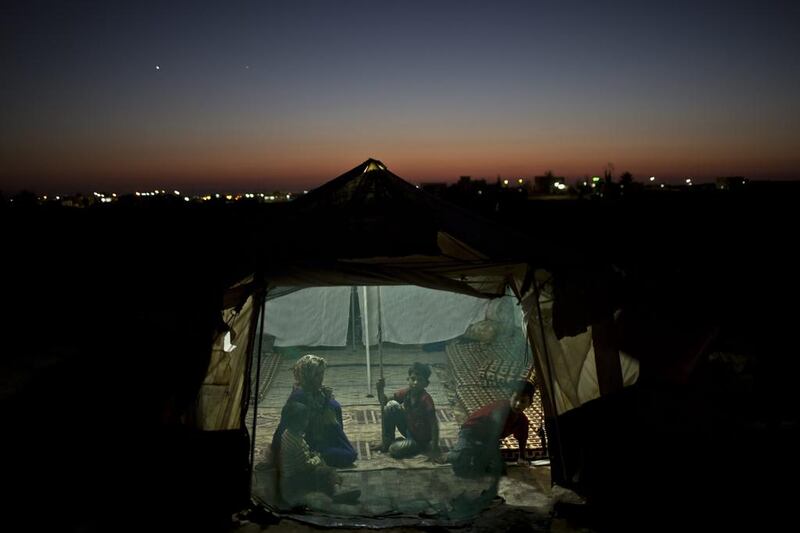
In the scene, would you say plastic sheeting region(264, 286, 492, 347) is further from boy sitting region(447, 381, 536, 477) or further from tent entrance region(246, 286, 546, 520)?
boy sitting region(447, 381, 536, 477)

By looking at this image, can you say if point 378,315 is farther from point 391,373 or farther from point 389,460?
point 389,460

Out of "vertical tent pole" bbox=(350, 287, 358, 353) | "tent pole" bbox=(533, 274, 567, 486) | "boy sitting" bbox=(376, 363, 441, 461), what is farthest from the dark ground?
"vertical tent pole" bbox=(350, 287, 358, 353)

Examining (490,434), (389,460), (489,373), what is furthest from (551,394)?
(389,460)

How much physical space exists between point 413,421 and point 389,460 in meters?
0.47

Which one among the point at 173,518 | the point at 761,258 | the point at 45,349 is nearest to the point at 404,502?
the point at 173,518

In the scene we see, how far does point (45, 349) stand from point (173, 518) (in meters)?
7.74

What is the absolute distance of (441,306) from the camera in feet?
20.4

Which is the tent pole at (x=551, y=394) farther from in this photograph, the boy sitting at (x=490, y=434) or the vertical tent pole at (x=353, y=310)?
the vertical tent pole at (x=353, y=310)

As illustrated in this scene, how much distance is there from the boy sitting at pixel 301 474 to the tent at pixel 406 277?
34cm

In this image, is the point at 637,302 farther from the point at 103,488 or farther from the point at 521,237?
the point at 103,488

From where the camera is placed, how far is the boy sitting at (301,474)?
4742 mm

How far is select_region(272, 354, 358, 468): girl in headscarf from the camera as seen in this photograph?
509cm

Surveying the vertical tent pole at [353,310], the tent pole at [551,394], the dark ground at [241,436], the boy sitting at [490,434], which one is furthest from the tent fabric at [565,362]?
the vertical tent pole at [353,310]

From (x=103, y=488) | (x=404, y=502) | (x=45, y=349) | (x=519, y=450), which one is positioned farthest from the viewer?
(x=45, y=349)
